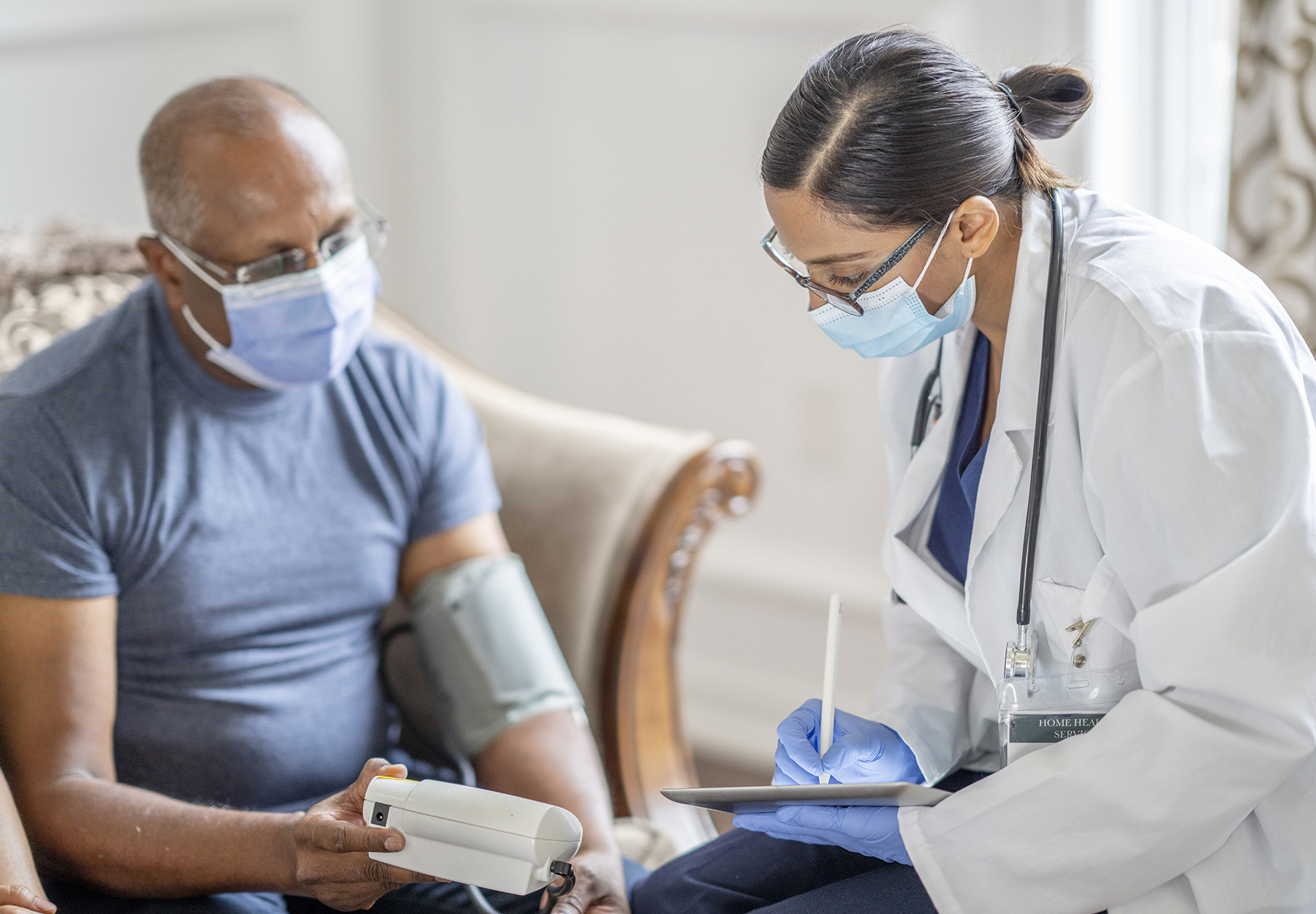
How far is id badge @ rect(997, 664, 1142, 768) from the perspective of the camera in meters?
1.05

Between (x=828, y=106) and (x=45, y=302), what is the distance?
114 centimetres

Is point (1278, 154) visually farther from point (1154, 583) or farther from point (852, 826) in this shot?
point (852, 826)

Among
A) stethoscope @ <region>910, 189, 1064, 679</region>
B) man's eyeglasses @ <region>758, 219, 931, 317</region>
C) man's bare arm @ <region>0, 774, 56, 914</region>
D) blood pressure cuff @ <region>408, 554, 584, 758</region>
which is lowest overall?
blood pressure cuff @ <region>408, 554, 584, 758</region>

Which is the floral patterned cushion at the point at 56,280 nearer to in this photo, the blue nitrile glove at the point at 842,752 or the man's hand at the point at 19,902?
the man's hand at the point at 19,902

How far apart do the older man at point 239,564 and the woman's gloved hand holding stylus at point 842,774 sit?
0.25m

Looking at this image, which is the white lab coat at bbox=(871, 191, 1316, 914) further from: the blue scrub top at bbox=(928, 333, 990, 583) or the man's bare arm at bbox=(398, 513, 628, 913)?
the man's bare arm at bbox=(398, 513, 628, 913)

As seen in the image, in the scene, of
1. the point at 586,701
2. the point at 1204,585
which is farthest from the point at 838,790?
the point at 586,701

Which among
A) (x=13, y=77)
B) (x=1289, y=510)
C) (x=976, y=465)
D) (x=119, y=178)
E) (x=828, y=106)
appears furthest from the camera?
(x=119, y=178)

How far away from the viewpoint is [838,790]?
98 centimetres

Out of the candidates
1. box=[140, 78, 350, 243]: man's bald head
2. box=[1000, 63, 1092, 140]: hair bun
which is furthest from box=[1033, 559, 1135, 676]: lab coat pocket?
box=[140, 78, 350, 243]: man's bald head

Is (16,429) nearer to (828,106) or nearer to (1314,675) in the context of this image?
(828,106)

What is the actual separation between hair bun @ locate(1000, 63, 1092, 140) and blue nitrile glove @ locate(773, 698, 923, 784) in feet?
2.02

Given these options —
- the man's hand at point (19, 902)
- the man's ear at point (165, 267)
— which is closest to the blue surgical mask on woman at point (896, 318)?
the man's ear at point (165, 267)

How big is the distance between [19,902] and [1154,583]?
40.1 inches
